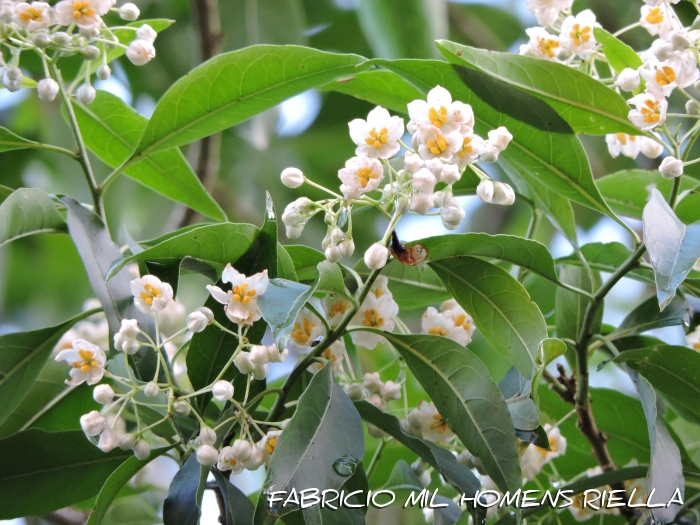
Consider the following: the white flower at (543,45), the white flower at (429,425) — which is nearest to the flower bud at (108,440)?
the white flower at (429,425)

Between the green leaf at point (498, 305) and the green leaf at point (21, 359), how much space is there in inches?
17.4

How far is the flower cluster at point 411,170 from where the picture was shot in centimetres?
70

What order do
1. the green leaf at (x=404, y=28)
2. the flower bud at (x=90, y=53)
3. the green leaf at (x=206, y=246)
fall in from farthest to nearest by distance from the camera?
1. the green leaf at (x=404, y=28)
2. the flower bud at (x=90, y=53)
3. the green leaf at (x=206, y=246)

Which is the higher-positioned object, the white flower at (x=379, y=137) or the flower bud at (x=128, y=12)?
the flower bud at (x=128, y=12)

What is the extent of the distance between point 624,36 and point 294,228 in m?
1.90

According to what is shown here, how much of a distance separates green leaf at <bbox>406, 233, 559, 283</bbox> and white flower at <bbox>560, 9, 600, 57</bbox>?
0.98 ft

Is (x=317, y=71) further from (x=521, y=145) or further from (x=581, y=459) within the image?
Answer: (x=581, y=459)

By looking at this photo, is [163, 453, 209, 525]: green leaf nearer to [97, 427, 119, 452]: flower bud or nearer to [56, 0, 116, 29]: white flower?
[97, 427, 119, 452]: flower bud

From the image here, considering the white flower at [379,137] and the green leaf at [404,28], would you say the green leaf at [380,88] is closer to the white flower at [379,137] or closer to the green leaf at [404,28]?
the white flower at [379,137]

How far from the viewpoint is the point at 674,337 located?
2.05 m

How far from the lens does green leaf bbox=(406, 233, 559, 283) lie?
76 cm

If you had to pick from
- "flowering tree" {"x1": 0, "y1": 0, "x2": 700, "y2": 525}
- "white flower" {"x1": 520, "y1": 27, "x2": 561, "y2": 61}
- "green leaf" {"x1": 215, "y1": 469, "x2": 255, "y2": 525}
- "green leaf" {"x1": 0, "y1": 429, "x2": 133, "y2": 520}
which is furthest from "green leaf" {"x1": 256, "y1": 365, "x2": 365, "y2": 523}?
"white flower" {"x1": 520, "y1": 27, "x2": 561, "y2": 61}

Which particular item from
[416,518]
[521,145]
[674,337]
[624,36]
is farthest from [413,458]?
[624,36]

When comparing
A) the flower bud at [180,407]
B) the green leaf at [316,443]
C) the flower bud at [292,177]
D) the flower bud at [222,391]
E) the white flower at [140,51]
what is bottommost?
the flower bud at [180,407]
